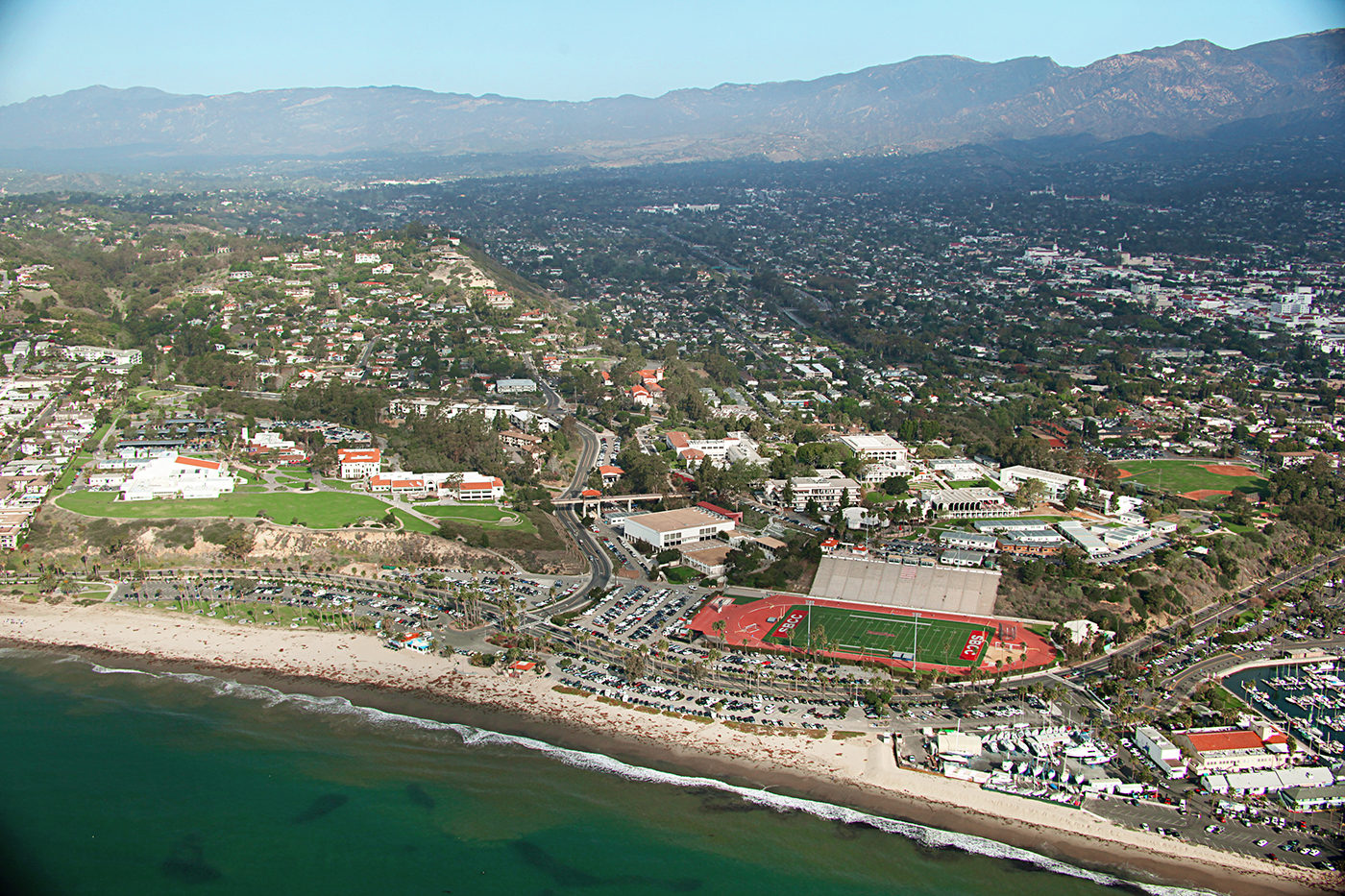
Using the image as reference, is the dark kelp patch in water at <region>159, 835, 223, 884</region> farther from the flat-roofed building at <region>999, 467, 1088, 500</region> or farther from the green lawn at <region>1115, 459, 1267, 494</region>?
the green lawn at <region>1115, 459, 1267, 494</region>

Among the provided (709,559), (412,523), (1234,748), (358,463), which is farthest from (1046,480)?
(358,463)

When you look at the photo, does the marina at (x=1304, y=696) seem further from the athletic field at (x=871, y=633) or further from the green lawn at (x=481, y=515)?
the green lawn at (x=481, y=515)

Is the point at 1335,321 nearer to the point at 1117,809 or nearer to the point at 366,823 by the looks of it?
the point at 1117,809

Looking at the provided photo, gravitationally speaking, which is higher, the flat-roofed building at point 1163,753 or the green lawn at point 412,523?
the green lawn at point 412,523

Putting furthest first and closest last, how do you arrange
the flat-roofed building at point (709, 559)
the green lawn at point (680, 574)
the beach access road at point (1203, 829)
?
the flat-roofed building at point (709, 559), the green lawn at point (680, 574), the beach access road at point (1203, 829)

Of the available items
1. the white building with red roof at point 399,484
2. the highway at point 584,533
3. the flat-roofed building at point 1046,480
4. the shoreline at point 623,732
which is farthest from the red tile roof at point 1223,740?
the white building with red roof at point 399,484

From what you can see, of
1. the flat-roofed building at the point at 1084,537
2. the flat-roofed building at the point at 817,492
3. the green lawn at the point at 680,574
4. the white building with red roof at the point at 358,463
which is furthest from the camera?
the white building with red roof at the point at 358,463

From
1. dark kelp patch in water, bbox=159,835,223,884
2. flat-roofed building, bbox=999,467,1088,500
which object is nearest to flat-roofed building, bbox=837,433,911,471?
flat-roofed building, bbox=999,467,1088,500
